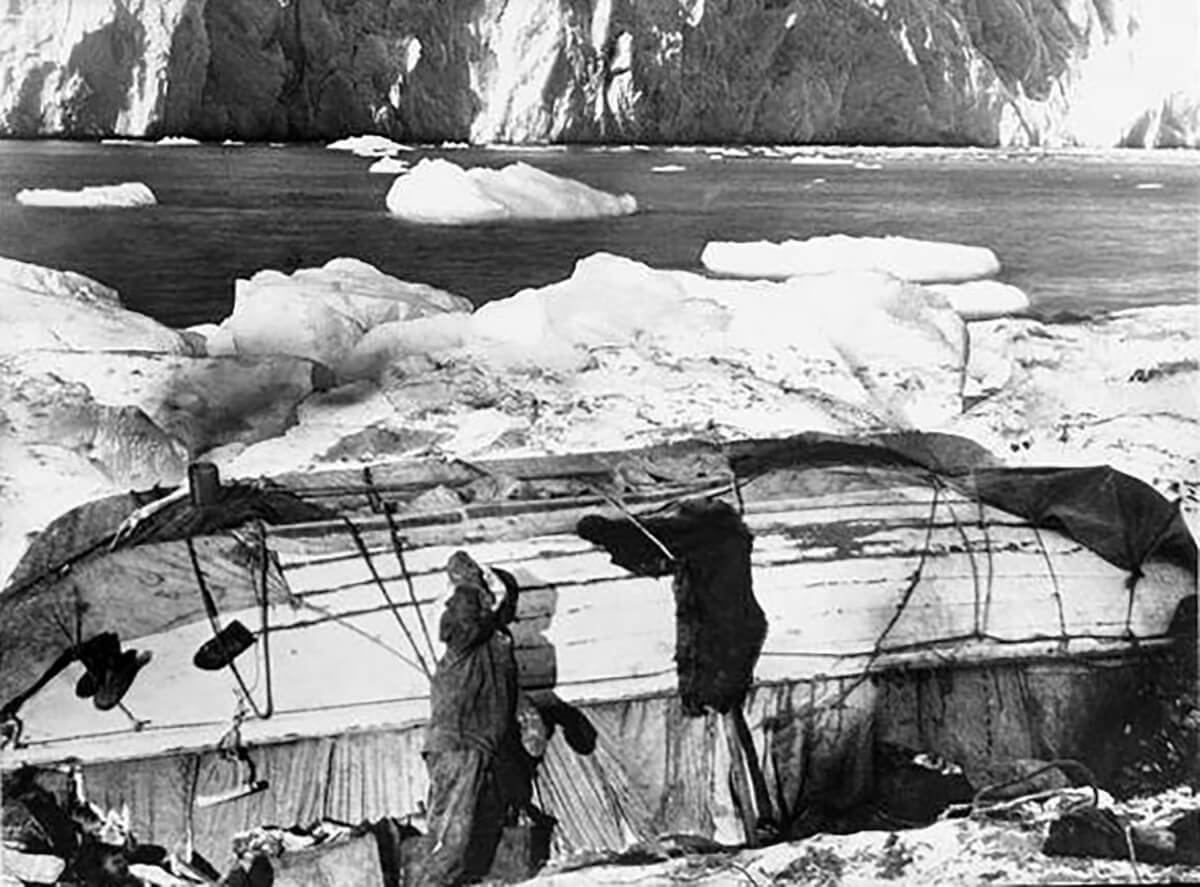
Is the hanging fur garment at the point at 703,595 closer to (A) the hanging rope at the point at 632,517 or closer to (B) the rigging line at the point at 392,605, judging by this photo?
(A) the hanging rope at the point at 632,517

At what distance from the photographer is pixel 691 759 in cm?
286

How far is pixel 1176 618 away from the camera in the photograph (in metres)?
3.03

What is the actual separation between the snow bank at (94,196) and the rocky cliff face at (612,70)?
0.13m

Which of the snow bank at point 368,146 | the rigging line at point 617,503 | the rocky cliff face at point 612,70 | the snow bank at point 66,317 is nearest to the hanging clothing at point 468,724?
the rigging line at point 617,503

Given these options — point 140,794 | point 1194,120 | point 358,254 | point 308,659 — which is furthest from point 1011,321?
point 140,794

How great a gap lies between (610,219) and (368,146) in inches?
19.1

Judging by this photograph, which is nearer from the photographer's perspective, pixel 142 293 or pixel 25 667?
pixel 25 667

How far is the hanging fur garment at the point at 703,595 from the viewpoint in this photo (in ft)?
9.28

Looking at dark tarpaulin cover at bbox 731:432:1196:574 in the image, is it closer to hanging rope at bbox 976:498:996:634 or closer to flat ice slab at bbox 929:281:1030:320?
hanging rope at bbox 976:498:996:634

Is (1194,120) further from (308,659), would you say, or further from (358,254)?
(308,659)

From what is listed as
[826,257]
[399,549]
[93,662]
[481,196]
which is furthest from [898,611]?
[93,662]

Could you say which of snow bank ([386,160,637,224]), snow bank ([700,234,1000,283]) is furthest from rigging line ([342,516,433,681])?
snow bank ([700,234,1000,283])

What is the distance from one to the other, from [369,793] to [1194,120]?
6.75 feet

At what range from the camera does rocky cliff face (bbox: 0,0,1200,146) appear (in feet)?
9.56
